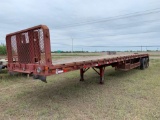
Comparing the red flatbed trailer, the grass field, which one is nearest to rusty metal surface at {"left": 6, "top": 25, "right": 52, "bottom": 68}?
the red flatbed trailer

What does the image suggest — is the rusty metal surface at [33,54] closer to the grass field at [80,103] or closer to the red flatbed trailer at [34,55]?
the red flatbed trailer at [34,55]

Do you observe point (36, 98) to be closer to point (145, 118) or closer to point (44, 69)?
point (44, 69)

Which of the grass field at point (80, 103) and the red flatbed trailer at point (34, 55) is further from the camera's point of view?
the grass field at point (80, 103)

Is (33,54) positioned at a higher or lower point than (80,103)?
higher

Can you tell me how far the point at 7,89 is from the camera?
596 cm

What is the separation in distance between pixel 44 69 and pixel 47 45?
1.81 feet

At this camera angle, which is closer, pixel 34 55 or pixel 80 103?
pixel 34 55

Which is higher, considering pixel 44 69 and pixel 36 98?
pixel 44 69

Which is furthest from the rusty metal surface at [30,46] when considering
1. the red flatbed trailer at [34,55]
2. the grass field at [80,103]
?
the grass field at [80,103]

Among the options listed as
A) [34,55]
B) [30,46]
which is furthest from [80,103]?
[30,46]

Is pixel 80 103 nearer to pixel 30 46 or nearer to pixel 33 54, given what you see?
pixel 33 54

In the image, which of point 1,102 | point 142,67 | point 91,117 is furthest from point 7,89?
point 142,67

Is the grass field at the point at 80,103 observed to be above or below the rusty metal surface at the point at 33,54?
below

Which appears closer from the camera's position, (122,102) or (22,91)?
(122,102)
